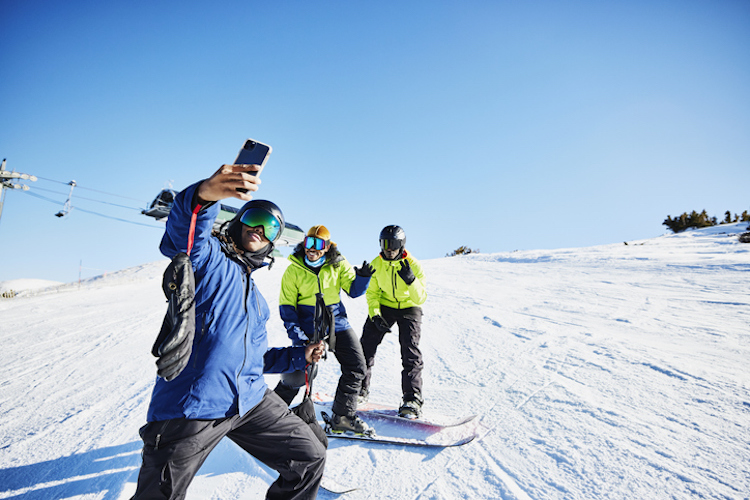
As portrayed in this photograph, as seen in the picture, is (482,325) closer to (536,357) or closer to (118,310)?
(536,357)

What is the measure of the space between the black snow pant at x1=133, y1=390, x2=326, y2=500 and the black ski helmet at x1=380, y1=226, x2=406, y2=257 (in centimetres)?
248

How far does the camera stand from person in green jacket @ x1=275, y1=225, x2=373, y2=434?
139 inches

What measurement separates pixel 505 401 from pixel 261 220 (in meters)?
3.63

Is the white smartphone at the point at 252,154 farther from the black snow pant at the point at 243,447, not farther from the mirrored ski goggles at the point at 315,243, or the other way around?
the mirrored ski goggles at the point at 315,243

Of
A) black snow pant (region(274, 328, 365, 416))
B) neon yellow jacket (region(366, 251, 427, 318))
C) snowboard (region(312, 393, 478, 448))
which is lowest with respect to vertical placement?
snowboard (region(312, 393, 478, 448))

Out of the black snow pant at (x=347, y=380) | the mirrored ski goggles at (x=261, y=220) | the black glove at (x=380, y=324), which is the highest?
the mirrored ski goggles at (x=261, y=220)

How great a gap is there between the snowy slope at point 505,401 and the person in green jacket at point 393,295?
2.91ft

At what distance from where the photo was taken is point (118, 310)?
9688 mm

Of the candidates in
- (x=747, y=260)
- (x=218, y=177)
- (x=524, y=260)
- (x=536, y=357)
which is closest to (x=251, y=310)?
(x=218, y=177)

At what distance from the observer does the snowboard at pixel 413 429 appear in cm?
329

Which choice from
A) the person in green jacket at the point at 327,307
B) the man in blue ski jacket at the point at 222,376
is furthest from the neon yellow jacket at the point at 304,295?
the man in blue ski jacket at the point at 222,376

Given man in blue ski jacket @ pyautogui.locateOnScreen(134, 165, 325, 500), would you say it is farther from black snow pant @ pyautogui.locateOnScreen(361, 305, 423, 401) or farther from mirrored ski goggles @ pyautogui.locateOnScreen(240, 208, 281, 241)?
black snow pant @ pyautogui.locateOnScreen(361, 305, 423, 401)

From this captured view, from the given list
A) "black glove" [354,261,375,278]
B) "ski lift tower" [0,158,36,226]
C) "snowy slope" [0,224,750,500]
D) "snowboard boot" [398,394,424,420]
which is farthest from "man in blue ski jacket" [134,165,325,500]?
"ski lift tower" [0,158,36,226]

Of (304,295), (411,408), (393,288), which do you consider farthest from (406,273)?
(411,408)
